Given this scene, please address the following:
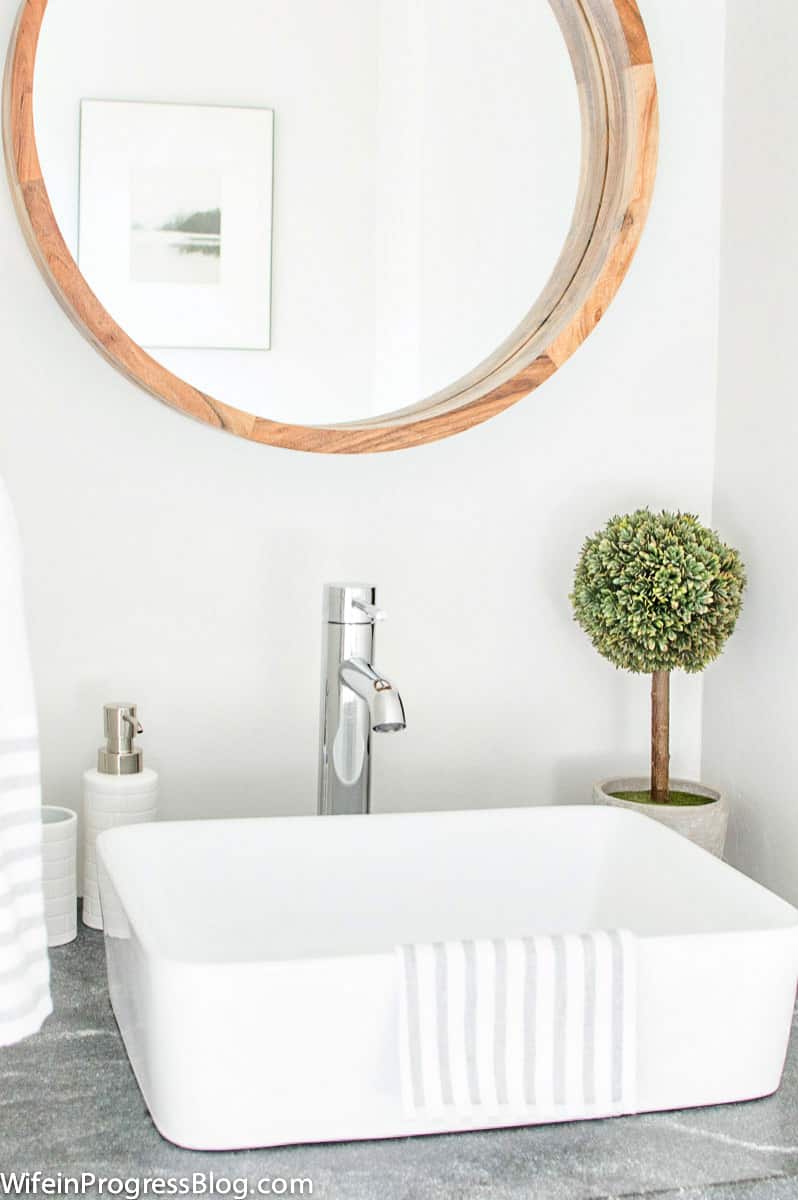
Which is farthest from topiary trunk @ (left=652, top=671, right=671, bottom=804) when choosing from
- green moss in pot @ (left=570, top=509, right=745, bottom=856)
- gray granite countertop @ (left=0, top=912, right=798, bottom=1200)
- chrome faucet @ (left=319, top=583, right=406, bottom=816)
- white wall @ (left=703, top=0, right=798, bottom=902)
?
gray granite countertop @ (left=0, top=912, right=798, bottom=1200)

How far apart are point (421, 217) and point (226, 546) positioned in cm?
39

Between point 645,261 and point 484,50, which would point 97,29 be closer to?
point 484,50

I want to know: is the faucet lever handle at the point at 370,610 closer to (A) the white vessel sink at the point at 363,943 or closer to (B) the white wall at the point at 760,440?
(A) the white vessel sink at the point at 363,943

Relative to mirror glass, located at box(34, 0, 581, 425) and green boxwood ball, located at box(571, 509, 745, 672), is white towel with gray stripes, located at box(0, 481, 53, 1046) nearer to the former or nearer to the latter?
mirror glass, located at box(34, 0, 581, 425)

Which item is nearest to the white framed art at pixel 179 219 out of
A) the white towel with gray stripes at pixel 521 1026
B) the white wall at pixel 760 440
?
the white wall at pixel 760 440

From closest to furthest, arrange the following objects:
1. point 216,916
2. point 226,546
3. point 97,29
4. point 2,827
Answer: point 2,827 → point 216,916 → point 97,29 → point 226,546

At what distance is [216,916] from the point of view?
1039 millimetres

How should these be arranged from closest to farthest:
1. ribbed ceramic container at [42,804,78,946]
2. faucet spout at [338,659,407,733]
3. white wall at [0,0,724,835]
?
faucet spout at [338,659,407,733]
ribbed ceramic container at [42,804,78,946]
white wall at [0,0,724,835]

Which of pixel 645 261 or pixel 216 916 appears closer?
pixel 216 916

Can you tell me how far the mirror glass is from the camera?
1.17 m

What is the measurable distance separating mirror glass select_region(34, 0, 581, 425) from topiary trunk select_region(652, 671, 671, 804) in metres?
0.38

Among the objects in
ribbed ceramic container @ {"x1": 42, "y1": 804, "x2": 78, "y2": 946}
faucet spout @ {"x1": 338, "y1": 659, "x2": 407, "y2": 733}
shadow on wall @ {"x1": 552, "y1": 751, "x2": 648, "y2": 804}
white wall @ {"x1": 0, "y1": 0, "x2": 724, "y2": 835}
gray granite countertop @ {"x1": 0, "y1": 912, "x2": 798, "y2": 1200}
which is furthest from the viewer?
shadow on wall @ {"x1": 552, "y1": 751, "x2": 648, "y2": 804}

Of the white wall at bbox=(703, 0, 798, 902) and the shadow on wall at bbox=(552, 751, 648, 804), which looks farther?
the shadow on wall at bbox=(552, 751, 648, 804)

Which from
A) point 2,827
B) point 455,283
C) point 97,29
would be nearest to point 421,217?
point 455,283
